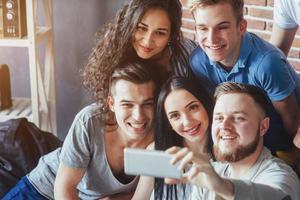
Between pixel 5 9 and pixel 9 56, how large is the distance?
0.23 meters

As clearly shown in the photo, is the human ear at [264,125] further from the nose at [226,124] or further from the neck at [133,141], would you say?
the neck at [133,141]

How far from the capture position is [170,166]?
730 mm

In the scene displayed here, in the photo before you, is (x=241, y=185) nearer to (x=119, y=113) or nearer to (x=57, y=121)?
(x=119, y=113)

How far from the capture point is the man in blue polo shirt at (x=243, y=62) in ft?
2.84

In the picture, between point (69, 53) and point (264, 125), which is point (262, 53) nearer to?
point (264, 125)

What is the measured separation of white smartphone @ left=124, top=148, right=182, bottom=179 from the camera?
727 mm

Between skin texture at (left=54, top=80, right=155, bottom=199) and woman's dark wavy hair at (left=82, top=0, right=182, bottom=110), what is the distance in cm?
4

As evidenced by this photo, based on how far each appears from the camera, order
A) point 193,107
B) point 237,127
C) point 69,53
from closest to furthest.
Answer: point 237,127, point 193,107, point 69,53

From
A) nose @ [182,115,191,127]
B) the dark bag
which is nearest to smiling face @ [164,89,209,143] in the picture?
nose @ [182,115,191,127]

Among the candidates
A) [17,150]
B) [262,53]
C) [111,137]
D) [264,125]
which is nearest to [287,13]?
[262,53]

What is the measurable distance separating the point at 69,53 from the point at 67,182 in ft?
1.98

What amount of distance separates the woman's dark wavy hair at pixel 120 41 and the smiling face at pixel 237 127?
0.21 metres

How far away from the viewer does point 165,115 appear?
951 millimetres

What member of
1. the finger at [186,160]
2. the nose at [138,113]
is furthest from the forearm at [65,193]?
the finger at [186,160]
